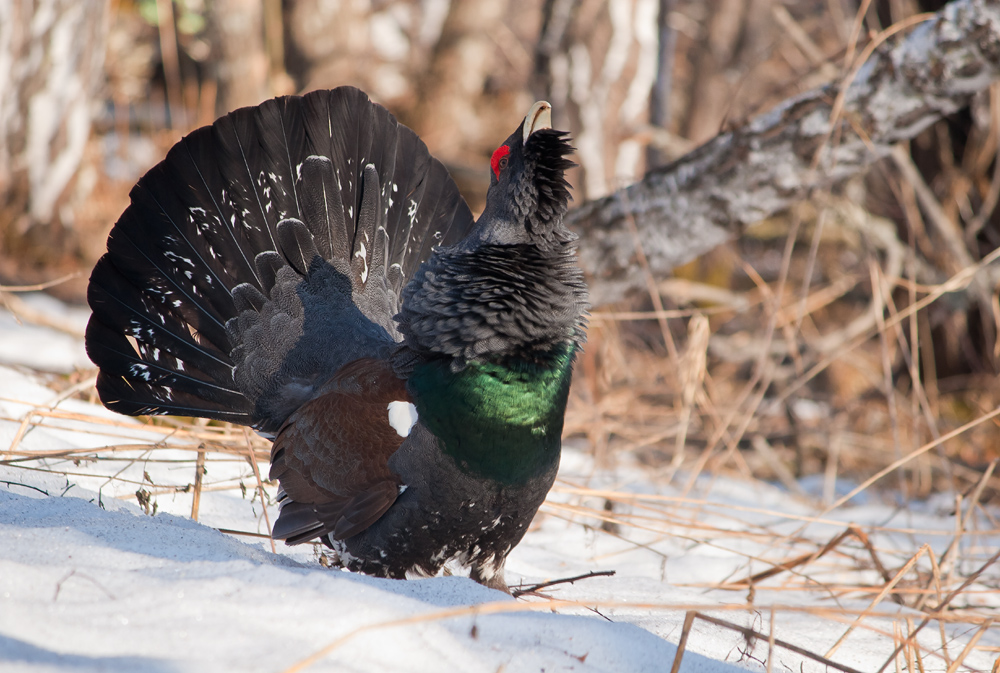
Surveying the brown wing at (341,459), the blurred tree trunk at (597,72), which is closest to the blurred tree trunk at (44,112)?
the blurred tree trunk at (597,72)

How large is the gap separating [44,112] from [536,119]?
4.48 m

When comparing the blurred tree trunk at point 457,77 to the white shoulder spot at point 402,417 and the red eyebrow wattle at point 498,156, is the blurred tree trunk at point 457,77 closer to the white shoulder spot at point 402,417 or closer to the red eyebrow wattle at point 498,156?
the red eyebrow wattle at point 498,156

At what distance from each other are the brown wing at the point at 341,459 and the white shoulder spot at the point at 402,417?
18mm

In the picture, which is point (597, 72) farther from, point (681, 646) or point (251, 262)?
point (681, 646)

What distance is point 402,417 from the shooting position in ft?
7.21

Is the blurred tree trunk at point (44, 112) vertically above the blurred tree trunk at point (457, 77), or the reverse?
the blurred tree trunk at point (457, 77)

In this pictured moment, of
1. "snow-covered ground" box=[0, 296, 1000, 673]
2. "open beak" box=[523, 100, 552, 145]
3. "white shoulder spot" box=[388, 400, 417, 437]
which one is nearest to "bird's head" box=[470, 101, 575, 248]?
"open beak" box=[523, 100, 552, 145]

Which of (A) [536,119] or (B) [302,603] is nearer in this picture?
(B) [302,603]

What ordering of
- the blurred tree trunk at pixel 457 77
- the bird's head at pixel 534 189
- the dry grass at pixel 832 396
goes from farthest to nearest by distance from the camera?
1. the blurred tree trunk at pixel 457 77
2. the dry grass at pixel 832 396
3. the bird's head at pixel 534 189

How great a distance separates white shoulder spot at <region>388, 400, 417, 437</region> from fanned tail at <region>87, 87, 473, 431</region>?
0.49 metres

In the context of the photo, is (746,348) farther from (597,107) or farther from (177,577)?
(177,577)

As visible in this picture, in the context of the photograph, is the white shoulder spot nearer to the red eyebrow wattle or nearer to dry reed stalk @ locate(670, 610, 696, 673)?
the red eyebrow wattle

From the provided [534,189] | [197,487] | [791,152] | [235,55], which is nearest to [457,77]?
[235,55]

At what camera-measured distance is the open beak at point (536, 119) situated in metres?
2.17
